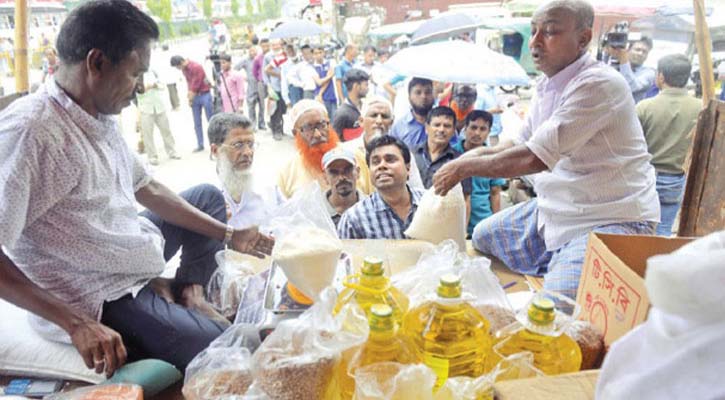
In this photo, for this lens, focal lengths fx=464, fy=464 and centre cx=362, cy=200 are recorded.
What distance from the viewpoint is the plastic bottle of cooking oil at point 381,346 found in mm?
807

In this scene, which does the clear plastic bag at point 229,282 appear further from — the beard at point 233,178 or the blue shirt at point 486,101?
the blue shirt at point 486,101

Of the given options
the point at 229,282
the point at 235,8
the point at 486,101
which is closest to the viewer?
the point at 229,282

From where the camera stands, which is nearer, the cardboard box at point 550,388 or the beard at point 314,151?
the cardboard box at point 550,388

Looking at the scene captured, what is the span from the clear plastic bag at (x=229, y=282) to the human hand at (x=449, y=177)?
0.81 m

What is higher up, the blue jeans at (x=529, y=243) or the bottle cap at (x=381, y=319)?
the bottle cap at (x=381, y=319)

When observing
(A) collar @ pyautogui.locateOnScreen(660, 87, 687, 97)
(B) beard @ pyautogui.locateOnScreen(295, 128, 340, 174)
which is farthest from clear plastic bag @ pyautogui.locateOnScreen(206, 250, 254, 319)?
(A) collar @ pyautogui.locateOnScreen(660, 87, 687, 97)

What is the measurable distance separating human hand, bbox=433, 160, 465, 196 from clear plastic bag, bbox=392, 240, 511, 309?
1.97ft

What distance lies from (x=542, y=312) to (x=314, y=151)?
231 cm

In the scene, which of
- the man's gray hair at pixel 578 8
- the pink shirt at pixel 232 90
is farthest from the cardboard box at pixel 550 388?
the pink shirt at pixel 232 90

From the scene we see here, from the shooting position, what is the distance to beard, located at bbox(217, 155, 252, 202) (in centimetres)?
270

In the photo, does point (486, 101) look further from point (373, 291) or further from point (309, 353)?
point (309, 353)

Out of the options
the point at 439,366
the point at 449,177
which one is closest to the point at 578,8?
the point at 449,177

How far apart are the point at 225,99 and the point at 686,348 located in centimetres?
708

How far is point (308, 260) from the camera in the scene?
117cm
